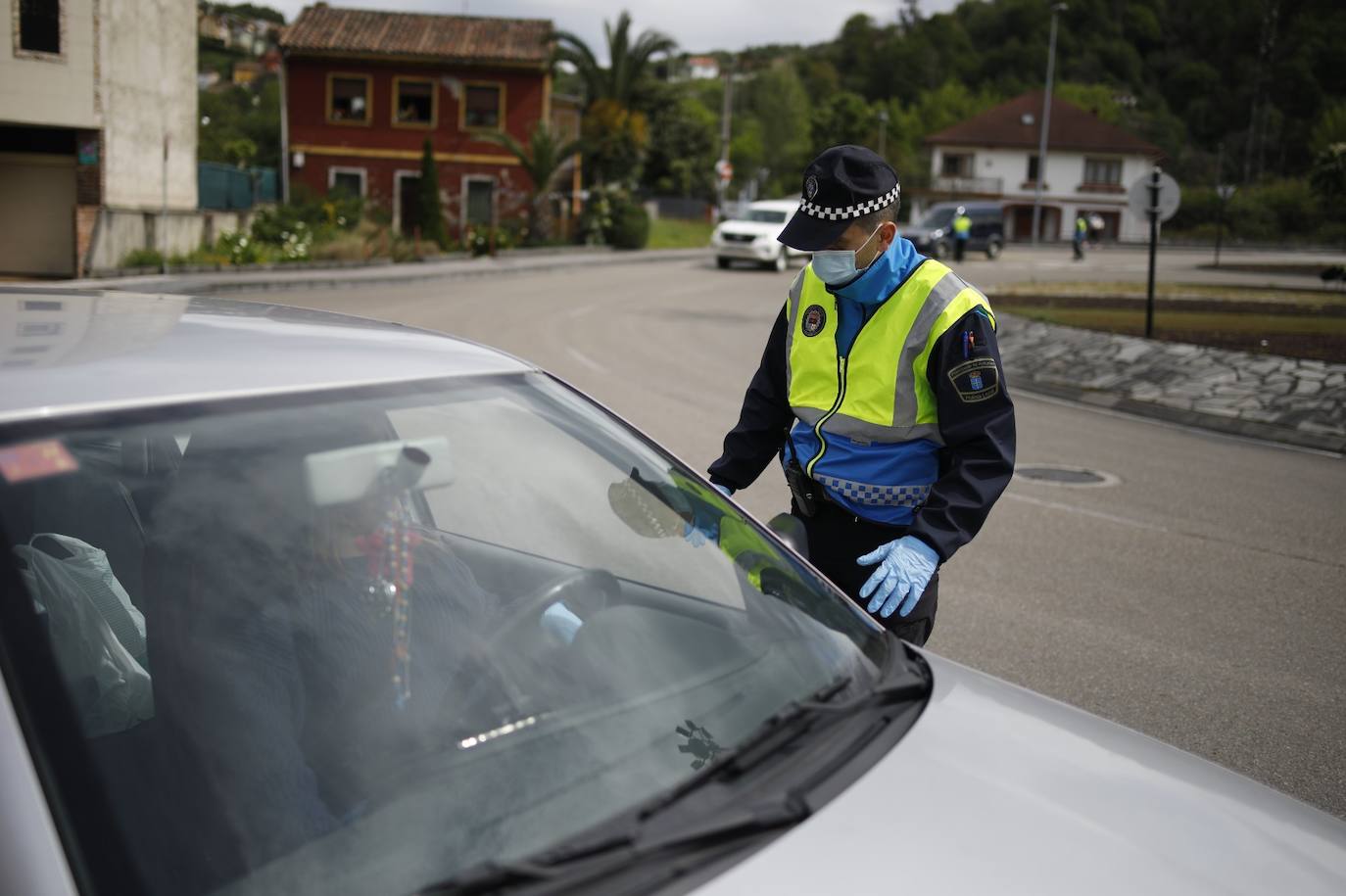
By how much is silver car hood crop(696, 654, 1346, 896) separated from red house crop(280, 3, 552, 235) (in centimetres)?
4203

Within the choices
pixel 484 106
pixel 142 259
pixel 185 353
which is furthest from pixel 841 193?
pixel 484 106

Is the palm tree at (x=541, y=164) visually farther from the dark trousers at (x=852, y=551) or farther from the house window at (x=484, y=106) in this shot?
the dark trousers at (x=852, y=551)

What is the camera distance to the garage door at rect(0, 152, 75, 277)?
26.0 metres

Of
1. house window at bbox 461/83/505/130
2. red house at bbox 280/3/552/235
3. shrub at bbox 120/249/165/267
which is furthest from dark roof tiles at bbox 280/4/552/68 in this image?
shrub at bbox 120/249/165/267

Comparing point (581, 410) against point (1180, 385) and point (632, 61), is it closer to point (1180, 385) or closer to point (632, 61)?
point (1180, 385)

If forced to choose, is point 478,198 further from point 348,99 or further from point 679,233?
point 679,233

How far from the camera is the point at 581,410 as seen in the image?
102 inches

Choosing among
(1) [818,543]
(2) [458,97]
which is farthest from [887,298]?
(2) [458,97]

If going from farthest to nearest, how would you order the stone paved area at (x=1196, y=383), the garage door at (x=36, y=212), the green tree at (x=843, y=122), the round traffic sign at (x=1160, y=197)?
the green tree at (x=843, y=122) → the garage door at (x=36, y=212) → the round traffic sign at (x=1160, y=197) → the stone paved area at (x=1196, y=383)

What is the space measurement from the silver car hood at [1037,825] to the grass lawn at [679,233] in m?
41.0

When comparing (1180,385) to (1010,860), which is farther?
(1180,385)

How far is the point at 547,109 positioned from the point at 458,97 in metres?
3.27

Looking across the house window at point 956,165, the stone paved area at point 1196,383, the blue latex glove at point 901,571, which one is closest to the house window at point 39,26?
the stone paved area at point 1196,383

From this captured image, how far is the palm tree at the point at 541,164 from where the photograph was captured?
38.3 metres
